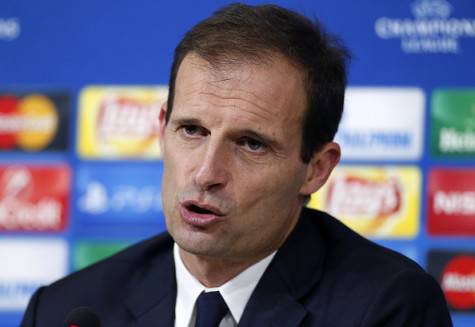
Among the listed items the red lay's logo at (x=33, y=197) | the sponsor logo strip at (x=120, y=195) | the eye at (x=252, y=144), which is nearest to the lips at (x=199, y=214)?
the eye at (x=252, y=144)

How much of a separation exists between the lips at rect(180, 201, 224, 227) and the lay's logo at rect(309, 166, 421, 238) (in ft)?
5.04

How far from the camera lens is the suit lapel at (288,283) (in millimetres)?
1836

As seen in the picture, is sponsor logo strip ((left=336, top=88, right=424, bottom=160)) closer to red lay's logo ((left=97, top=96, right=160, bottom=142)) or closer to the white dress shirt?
red lay's logo ((left=97, top=96, right=160, bottom=142))

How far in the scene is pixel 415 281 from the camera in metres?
1.83

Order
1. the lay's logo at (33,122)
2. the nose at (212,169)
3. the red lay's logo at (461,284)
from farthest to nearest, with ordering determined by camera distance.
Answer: the lay's logo at (33,122) → the red lay's logo at (461,284) → the nose at (212,169)

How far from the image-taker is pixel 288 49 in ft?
5.91

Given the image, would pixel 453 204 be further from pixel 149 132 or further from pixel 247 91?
pixel 247 91

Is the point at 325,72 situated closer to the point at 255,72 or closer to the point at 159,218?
the point at 255,72

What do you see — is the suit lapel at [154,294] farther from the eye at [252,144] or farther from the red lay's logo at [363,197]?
the red lay's logo at [363,197]

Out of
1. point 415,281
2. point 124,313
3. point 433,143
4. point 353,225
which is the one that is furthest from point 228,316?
point 433,143

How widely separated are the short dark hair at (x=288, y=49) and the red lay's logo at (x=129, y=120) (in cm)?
147

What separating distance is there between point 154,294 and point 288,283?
31cm

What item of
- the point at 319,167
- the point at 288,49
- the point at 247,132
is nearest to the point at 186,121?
the point at 247,132

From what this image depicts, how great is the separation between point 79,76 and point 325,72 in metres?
1.78
